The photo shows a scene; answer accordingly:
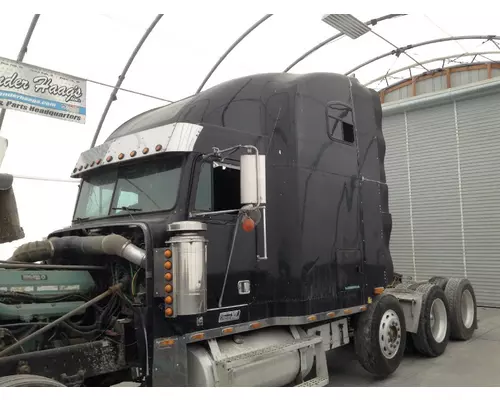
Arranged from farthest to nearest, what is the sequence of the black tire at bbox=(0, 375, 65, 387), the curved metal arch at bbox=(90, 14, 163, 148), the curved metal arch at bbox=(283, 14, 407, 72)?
the curved metal arch at bbox=(283, 14, 407, 72) → the curved metal arch at bbox=(90, 14, 163, 148) → the black tire at bbox=(0, 375, 65, 387)

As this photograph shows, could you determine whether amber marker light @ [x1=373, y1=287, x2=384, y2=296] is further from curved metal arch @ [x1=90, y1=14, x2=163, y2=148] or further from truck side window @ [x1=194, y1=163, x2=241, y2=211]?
curved metal arch @ [x1=90, y1=14, x2=163, y2=148]

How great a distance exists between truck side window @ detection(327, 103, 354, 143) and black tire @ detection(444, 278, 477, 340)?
3947mm

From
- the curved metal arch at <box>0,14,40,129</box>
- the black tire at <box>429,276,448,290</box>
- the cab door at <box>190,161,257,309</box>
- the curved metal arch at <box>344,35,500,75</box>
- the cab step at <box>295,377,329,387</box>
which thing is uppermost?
the curved metal arch at <box>344,35,500,75</box>

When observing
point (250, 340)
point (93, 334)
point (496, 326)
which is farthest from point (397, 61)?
point (93, 334)

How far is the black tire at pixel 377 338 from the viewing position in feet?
18.7

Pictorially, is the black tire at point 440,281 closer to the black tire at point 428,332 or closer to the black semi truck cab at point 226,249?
the black tire at point 428,332

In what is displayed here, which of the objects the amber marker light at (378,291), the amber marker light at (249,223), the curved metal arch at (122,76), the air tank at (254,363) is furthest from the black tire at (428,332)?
the curved metal arch at (122,76)

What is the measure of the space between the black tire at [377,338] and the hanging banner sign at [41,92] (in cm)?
786

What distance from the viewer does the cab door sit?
4301 millimetres

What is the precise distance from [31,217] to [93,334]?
308 inches

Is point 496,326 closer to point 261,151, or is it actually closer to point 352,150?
point 352,150

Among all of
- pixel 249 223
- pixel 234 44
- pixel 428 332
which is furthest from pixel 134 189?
pixel 234 44

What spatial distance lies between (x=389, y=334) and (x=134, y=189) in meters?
3.86

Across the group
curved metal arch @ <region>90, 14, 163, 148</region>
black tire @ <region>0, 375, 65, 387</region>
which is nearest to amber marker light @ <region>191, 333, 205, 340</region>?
black tire @ <region>0, 375, 65, 387</region>
